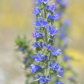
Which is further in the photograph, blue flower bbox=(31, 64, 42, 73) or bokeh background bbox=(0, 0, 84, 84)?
bokeh background bbox=(0, 0, 84, 84)

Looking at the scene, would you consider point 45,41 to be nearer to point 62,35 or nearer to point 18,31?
point 62,35

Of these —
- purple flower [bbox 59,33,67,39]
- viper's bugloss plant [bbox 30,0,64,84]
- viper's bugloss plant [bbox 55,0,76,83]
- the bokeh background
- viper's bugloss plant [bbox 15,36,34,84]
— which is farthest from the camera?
the bokeh background

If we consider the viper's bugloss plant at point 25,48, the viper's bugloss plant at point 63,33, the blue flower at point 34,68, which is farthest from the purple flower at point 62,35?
the blue flower at point 34,68

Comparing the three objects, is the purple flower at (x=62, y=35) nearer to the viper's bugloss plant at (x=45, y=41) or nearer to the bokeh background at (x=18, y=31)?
the bokeh background at (x=18, y=31)

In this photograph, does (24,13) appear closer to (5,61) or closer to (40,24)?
(5,61)

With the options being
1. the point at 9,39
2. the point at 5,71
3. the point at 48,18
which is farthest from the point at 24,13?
the point at 48,18

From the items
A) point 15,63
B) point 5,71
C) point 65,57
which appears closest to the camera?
point 65,57

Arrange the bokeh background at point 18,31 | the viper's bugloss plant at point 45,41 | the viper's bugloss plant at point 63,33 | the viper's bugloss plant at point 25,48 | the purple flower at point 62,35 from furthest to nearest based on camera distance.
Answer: the bokeh background at point 18,31, the purple flower at point 62,35, the viper's bugloss plant at point 63,33, the viper's bugloss plant at point 25,48, the viper's bugloss plant at point 45,41

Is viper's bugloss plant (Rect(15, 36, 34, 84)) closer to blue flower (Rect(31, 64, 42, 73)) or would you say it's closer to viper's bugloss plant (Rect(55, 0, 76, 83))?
blue flower (Rect(31, 64, 42, 73))

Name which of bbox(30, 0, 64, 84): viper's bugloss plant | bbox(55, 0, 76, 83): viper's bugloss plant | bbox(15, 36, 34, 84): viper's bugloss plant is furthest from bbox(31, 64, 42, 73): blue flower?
bbox(55, 0, 76, 83): viper's bugloss plant
